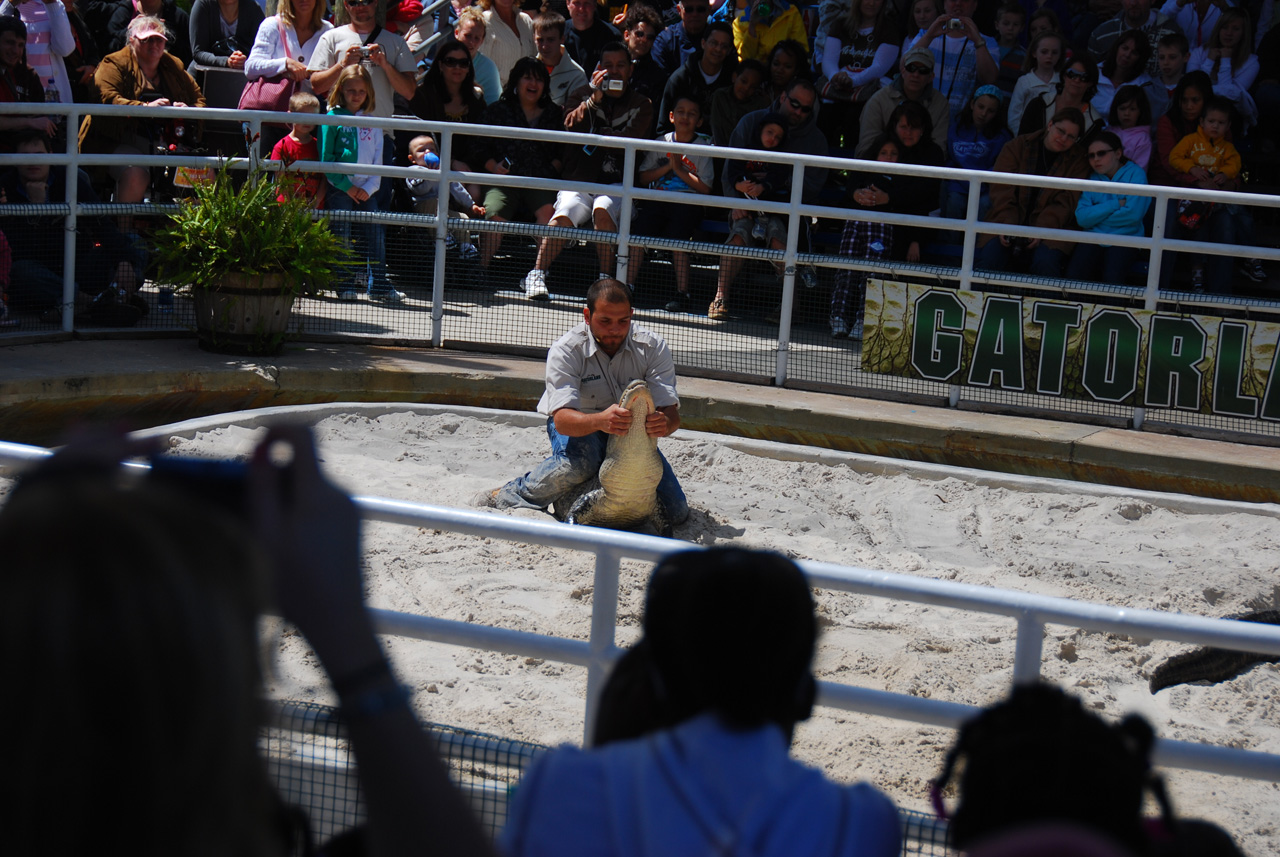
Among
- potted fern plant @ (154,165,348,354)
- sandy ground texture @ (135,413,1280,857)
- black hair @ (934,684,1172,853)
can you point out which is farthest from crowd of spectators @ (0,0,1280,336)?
black hair @ (934,684,1172,853)

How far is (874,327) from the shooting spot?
8055 mm

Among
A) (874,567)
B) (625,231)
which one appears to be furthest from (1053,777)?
(625,231)

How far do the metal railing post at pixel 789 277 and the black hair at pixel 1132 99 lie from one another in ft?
9.09

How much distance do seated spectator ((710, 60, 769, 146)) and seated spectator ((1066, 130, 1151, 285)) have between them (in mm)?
2740

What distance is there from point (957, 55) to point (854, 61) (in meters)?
0.93

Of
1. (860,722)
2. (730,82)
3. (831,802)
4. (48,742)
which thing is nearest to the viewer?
(48,742)

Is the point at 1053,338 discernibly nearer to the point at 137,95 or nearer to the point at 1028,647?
the point at 1028,647

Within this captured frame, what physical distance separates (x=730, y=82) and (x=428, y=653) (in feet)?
23.6

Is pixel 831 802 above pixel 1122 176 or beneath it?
beneath

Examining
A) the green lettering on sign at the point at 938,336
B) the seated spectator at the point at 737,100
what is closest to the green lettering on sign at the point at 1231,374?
the green lettering on sign at the point at 938,336

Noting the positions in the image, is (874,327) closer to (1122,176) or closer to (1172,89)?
(1122,176)

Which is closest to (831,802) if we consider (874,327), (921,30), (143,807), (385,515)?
(143,807)

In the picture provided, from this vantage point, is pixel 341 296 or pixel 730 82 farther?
pixel 730 82

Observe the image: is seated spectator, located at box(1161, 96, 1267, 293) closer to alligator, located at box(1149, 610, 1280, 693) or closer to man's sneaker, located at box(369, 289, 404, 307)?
alligator, located at box(1149, 610, 1280, 693)
